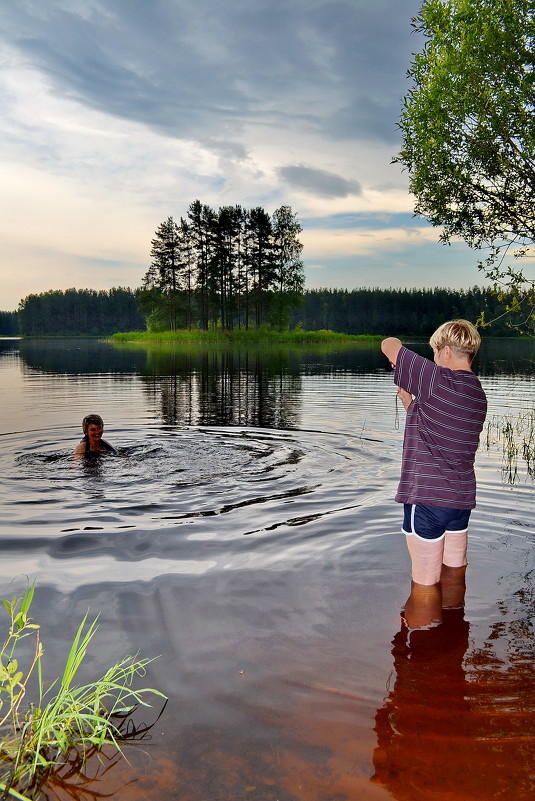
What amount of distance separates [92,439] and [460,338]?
363 inches

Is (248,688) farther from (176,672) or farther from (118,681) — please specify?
(118,681)

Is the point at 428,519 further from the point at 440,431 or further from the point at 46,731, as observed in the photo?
the point at 46,731

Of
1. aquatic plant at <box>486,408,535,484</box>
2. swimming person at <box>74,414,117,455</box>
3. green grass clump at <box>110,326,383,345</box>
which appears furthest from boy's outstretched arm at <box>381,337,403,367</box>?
green grass clump at <box>110,326,383,345</box>

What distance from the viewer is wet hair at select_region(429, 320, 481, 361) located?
4.77 m

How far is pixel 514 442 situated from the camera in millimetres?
13875

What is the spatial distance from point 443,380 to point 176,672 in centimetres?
308

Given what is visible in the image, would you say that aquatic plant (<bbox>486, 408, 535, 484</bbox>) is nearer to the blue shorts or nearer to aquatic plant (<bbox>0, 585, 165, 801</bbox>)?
the blue shorts

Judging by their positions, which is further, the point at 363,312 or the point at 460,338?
the point at 363,312

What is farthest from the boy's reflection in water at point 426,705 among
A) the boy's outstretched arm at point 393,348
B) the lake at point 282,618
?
the boy's outstretched arm at point 393,348

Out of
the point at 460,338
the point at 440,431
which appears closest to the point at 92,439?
the point at 440,431

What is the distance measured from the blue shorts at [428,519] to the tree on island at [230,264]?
3258 inches

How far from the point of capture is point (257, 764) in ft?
10.6

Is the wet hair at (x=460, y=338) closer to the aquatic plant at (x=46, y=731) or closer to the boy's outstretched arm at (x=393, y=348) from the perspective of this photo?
the boy's outstretched arm at (x=393, y=348)

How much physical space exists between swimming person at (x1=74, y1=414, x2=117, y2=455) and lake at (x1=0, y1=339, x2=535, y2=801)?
45cm
